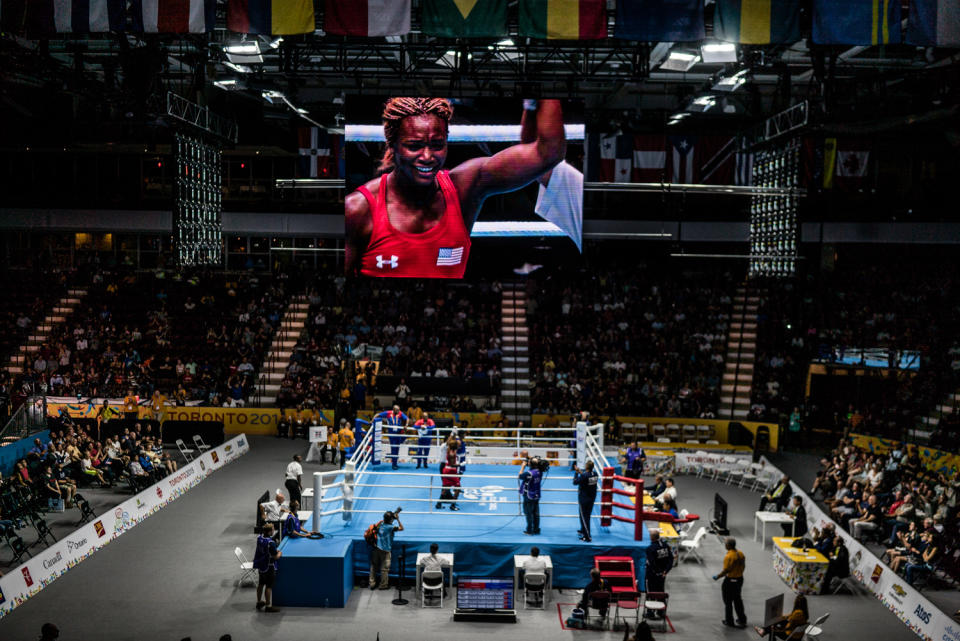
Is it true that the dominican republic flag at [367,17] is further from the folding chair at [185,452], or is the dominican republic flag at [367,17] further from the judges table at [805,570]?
the folding chair at [185,452]

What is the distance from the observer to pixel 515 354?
1179 inches

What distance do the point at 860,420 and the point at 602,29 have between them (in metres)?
14.0

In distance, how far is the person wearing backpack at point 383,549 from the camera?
46.1 ft

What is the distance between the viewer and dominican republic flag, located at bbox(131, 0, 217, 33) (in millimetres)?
16375

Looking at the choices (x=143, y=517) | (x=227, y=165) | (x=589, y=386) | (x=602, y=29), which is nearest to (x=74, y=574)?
(x=143, y=517)

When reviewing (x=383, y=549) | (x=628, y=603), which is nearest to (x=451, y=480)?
(x=383, y=549)

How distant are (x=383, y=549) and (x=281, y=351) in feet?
56.6

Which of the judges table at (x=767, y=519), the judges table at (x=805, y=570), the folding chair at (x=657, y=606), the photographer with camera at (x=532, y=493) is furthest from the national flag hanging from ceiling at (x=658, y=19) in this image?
the folding chair at (x=657, y=606)

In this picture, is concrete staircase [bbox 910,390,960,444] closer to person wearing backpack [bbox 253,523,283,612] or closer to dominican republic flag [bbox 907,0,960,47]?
dominican republic flag [bbox 907,0,960,47]

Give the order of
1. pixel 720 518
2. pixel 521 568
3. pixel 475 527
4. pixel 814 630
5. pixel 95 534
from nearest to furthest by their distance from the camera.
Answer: pixel 814 630 → pixel 521 568 → pixel 475 527 → pixel 95 534 → pixel 720 518

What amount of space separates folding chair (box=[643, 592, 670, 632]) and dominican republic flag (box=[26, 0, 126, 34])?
13.7 metres

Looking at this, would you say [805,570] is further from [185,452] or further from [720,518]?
[185,452]

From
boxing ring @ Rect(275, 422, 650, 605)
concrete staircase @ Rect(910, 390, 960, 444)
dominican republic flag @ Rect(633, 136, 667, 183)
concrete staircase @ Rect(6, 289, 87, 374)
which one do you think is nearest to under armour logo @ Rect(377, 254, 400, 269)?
boxing ring @ Rect(275, 422, 650, 605)

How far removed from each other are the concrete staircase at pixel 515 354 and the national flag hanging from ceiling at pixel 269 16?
13.1 metres
